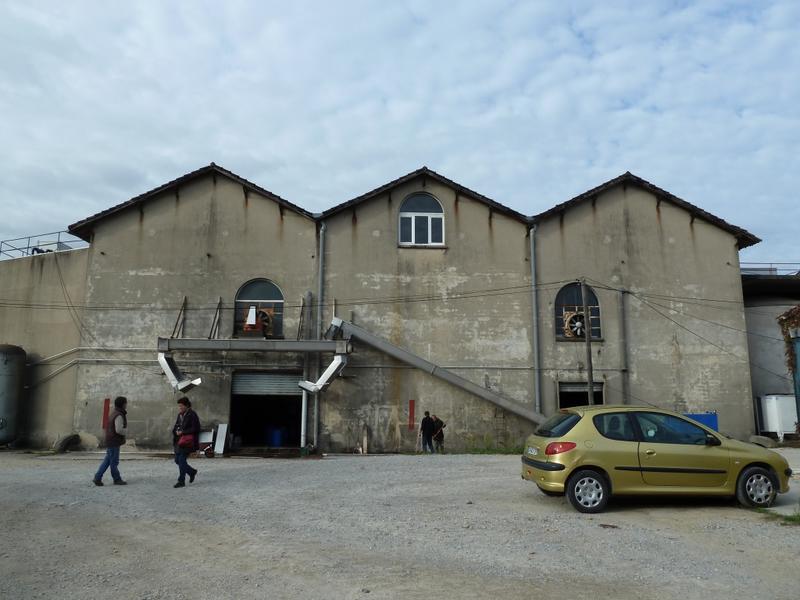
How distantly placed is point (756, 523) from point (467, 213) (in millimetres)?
14515

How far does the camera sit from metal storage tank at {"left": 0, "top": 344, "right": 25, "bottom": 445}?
62.1ft

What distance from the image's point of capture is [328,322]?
2014 centimetres

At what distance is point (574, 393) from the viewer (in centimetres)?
2055

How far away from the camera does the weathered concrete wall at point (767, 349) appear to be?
22.0 metres

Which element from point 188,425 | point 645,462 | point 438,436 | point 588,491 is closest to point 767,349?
point 438,436

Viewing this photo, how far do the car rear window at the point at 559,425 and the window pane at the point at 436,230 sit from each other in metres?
12.1

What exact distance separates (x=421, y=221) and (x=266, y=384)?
7270 millimetres

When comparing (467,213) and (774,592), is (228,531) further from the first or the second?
(467,213)

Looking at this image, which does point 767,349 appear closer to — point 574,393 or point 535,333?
point 574,393

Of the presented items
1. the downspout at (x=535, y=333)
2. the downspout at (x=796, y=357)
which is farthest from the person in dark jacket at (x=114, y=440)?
the downspout at (x=796, y=357)

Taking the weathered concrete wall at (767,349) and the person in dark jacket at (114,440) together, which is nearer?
the person in dark jacket at (114,440)

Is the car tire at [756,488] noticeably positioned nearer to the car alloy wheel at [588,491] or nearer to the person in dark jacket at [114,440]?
the car alloy wheel at [588,491]

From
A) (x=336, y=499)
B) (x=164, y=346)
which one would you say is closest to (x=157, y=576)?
(x=336, y=499)

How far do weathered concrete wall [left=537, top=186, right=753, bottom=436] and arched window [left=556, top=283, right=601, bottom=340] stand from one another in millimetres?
241
